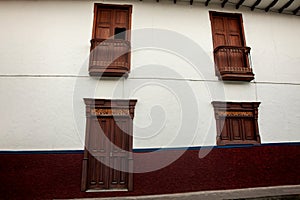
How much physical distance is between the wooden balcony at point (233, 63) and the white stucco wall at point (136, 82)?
223 millimetres

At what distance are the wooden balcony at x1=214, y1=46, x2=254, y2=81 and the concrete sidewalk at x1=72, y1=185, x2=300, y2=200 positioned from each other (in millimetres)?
2968

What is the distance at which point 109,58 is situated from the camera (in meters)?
5.13

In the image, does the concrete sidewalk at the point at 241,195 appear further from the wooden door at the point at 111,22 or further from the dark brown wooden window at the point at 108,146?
the wooden door at the point at 111,22

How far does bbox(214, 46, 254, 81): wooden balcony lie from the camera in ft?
17.4

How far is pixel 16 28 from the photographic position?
5281 millimetres

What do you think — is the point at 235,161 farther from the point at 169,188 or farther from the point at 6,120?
the point at 6,120

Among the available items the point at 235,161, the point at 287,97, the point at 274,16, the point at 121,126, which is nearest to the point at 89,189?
the point at 121,126

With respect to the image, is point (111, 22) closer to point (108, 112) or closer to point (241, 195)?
point (108, 112)

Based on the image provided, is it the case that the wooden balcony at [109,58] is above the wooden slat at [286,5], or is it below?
below

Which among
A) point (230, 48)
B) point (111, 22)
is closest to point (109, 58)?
point (111, 22)

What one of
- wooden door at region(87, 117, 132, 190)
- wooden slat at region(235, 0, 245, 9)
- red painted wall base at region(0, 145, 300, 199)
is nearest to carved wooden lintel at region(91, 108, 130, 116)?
wooden door at region(87, 117, 132, 190)

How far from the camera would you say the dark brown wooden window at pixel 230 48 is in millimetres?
5324

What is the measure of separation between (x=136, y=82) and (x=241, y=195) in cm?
386

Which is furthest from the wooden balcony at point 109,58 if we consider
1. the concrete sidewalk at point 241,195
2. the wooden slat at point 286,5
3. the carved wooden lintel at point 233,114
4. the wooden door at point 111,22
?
the wooden slat at point 286,5
